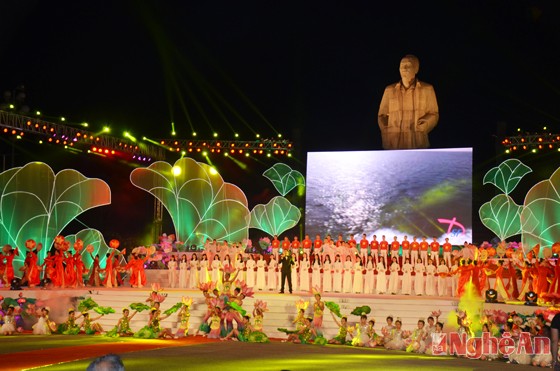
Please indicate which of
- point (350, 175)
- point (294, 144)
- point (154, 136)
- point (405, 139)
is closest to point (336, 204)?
point (350, 175)

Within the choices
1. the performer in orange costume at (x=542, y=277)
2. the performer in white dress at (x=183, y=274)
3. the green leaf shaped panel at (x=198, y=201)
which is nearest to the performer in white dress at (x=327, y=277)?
the performer in white dress at (x=183, y=274)

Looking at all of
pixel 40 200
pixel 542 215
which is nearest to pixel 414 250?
pixel 542 215

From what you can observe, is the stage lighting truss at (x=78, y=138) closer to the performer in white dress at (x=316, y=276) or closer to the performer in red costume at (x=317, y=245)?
the performer in red costume at (x=317, y=245)

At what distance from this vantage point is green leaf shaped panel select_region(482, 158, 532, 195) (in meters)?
24.0

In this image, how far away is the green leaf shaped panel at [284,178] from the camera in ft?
87.8

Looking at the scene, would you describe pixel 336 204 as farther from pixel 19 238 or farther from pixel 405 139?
pixel 19 238

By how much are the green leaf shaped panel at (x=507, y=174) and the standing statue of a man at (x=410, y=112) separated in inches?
104

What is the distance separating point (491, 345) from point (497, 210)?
11749mm

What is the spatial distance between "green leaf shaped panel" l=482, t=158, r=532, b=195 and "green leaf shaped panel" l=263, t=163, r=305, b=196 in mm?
6030

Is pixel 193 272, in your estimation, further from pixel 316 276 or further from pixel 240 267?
pixel 316 276

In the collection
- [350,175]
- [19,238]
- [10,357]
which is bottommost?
[10,357]

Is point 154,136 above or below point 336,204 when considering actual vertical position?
above

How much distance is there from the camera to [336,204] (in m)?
22.1

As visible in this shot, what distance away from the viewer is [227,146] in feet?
84.9
